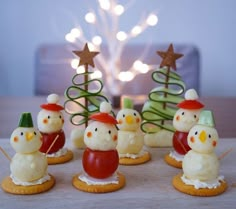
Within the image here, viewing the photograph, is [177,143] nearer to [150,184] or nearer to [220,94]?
[150,184]

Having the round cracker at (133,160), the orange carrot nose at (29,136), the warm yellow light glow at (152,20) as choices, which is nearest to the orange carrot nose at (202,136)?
the round cracker at (133,160)

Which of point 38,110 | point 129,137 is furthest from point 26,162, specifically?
point 38,110

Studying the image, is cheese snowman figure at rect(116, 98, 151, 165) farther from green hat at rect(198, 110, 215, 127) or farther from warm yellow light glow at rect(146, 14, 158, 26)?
warm yellow light glow at rect(146, 14, 158, 26)

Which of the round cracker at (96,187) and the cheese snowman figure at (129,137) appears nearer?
the round cracker at (96,187)

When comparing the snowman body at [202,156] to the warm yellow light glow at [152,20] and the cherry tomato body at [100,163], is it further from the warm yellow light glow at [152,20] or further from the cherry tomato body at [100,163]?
the warm yellow light glow at [152,20]

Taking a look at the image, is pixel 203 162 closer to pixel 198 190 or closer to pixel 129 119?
pixel 198 190

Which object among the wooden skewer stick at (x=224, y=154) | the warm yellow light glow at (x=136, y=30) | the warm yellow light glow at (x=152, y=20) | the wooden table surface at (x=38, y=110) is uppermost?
the warm yellow light glow at (x=152, y=20)
